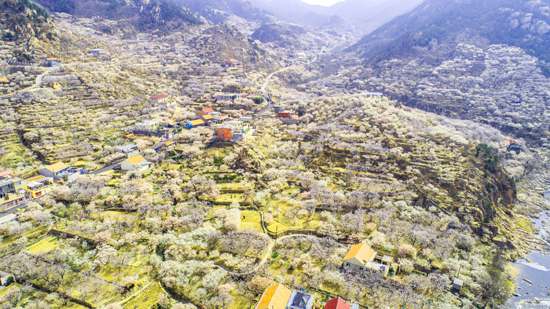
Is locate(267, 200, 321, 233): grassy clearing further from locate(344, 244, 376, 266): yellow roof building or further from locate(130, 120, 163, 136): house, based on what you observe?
locate(130, 120, 163, 136): house

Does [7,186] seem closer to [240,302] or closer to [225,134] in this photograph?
[225,134]

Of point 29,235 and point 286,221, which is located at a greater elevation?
point 286,221

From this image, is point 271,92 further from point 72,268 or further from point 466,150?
point 72,268

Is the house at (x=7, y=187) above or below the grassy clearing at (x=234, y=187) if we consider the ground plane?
below

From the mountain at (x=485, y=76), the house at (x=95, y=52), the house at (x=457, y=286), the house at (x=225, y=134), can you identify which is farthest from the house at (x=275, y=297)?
the house at (x=95, y=52)

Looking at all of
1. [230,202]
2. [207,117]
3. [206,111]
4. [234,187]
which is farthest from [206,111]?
[230,202]

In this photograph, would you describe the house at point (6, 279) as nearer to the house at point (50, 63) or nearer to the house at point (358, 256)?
the house at point (358, 256)

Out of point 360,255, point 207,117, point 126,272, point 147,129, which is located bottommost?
point 126,272
